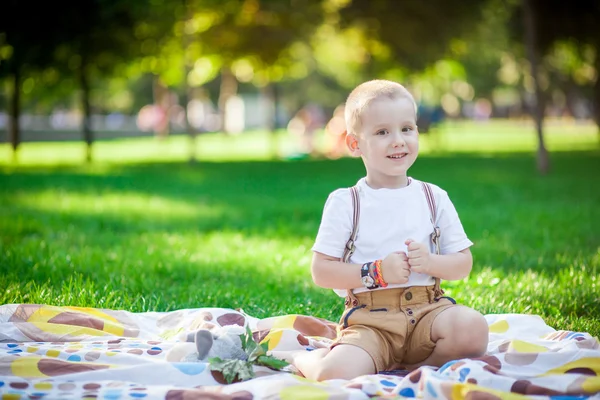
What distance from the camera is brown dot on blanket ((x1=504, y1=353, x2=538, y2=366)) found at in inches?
128

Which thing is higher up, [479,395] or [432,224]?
[432,224]

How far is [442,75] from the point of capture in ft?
111

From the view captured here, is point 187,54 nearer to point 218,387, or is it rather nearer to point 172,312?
point 172,312

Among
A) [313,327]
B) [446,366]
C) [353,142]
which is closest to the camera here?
[446,366]

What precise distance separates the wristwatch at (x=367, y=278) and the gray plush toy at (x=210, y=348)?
588 millimetres

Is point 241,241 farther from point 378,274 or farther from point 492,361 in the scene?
point 492,361

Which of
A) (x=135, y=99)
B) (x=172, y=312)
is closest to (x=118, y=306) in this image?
(x=172, y=312)

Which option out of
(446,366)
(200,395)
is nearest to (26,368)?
(200,395)

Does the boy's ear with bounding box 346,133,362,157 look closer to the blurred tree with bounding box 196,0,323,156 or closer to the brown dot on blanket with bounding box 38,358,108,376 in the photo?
the brown dot on blanket with bounding box 38,358,108,376

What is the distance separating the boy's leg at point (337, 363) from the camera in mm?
3146

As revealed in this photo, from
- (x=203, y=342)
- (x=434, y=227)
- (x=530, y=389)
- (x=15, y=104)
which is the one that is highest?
(x=15, y=104)

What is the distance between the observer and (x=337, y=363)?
3.16 meters

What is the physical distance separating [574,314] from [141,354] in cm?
249

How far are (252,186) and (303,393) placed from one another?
367 inches
